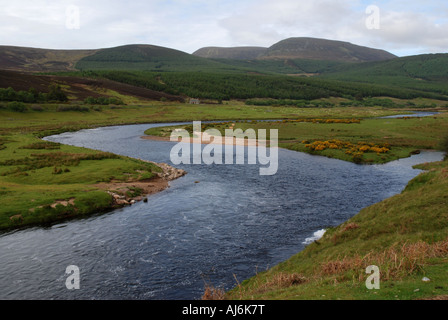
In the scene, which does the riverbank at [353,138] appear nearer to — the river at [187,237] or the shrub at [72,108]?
the river at [187,237]

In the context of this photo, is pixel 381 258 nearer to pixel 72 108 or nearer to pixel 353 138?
pixel 353 138

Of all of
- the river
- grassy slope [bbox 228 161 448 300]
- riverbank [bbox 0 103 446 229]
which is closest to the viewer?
grassy slope [bbox 228 161 448 300]

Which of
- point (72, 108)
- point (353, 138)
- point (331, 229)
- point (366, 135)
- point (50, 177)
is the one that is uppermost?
point (72, 108)

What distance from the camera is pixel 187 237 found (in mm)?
30938

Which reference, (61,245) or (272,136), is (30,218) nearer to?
(61,245)

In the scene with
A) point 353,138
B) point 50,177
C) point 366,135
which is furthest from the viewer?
point 366,135

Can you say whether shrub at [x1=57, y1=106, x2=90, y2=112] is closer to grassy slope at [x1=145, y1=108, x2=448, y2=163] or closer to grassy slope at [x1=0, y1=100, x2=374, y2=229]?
grassy slope at [x1=145, y1=108, x2=448, y2=163]

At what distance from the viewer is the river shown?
23203 millimetres

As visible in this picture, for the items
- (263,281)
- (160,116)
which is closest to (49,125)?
(160,116)

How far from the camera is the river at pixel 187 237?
76.1 ft

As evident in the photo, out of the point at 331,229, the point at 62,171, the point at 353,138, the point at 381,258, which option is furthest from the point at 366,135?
the point at 381,258

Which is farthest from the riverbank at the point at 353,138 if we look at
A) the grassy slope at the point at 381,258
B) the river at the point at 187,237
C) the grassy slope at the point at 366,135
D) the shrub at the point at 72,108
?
the shrub at the point at 72,108

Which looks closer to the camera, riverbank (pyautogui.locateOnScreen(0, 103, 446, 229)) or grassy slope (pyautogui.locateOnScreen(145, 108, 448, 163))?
riverbank (pyautogui.locateOnScreen(0, 103, 446, 229))

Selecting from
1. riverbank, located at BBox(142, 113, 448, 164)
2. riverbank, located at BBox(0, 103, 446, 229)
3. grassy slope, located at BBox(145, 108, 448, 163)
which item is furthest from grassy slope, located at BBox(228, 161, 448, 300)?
grassy slope, located at BBox(145, 108, 448, 163)
